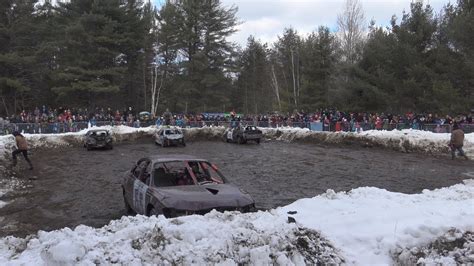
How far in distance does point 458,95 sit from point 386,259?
31832mm

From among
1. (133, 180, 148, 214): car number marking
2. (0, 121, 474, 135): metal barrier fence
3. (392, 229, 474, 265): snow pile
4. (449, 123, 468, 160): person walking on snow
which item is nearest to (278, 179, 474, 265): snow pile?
(392, 229, 474, 265): snow pile

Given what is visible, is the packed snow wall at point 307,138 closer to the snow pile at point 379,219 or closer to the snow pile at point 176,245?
the snow pile at point 379,219

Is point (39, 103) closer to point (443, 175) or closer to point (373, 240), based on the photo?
point (443, 175)

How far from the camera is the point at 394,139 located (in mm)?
30016

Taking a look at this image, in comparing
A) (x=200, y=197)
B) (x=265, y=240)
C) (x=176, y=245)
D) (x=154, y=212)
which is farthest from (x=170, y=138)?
(x=176, y=245)

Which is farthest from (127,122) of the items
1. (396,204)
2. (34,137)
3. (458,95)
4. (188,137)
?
(396,204)

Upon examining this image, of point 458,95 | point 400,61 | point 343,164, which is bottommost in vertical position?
point 343,164

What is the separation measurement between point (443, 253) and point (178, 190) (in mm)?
4701

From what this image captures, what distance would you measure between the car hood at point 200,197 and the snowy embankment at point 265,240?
845mm

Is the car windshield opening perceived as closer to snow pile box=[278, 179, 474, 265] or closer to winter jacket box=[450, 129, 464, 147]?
snow pile box=[278, 179, 474, 265]

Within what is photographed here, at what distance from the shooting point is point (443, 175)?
60.7 ft

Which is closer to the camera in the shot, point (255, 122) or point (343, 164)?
point (343, 164)

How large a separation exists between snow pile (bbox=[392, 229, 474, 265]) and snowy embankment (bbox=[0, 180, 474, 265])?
1 centimetres

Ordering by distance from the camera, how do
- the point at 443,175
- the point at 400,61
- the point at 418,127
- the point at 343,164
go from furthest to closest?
the point at 400,61
the point at 418,127
the point at 343,164
the point at 443,175
